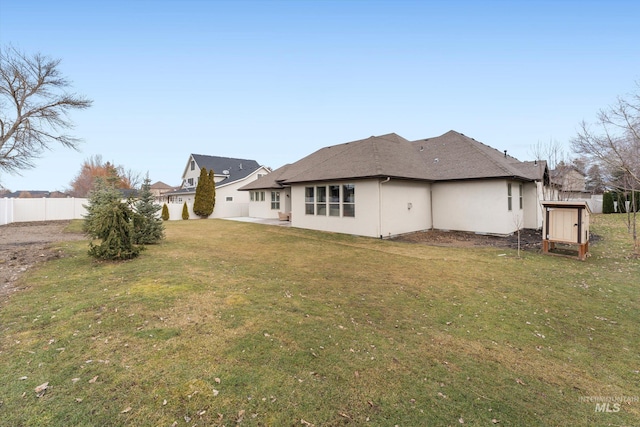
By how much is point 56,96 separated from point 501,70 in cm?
2344

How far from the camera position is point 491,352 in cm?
361

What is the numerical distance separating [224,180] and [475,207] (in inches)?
1006

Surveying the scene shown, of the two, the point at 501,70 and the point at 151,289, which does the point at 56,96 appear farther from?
the point at 501,70

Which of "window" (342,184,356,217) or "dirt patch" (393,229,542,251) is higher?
"window" (342,184,356,217)

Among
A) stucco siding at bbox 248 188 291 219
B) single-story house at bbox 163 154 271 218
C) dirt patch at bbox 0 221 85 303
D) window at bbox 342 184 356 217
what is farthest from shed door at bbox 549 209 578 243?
single-story house at bbox 163 154 271 218

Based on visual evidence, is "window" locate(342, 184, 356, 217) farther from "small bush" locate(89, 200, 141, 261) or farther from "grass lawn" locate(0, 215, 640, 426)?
"small bush" locate(89, 200, 141, 261)

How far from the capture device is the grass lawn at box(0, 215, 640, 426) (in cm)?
249

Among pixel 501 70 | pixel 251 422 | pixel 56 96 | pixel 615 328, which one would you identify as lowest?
pixel 615 328

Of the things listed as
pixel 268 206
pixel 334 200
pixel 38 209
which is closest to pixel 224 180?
pixel 268 206

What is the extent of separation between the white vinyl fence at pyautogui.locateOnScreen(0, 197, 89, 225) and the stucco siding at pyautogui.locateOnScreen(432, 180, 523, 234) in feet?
76.0

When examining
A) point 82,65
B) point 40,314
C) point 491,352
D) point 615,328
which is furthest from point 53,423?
point 82,65

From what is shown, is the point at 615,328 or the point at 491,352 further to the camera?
the point at 615,328

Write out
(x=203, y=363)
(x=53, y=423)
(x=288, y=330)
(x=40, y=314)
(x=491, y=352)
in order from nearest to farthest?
1. (x=53, y=423)
2. (x=203, y=363)
3. (x=491, y=352)
4. (x=288, y=330)
5. (x=40, y=314)

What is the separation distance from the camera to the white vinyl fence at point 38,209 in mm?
18734
